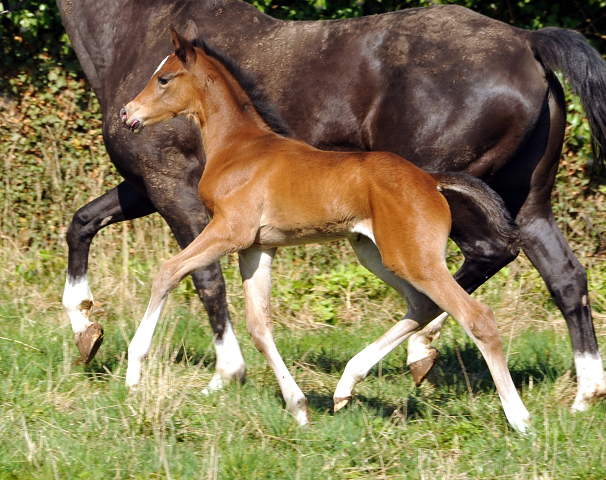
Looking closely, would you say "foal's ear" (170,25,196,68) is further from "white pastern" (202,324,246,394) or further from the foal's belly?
"white pastern" (202,324,246,394)

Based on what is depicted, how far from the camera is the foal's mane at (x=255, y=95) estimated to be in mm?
4043

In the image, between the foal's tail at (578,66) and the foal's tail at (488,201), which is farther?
the foal's tail at (578,66)

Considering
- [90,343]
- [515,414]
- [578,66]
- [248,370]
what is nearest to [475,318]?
[515,414]

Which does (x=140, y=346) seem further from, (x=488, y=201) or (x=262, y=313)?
(x=488, y=201)

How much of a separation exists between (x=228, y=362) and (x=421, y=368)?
3.61ft

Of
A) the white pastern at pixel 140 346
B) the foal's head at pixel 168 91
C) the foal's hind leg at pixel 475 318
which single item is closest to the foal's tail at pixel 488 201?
the foal's hind leg at pixel 475 318

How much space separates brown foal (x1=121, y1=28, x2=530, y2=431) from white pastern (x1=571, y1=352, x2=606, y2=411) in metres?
0.79

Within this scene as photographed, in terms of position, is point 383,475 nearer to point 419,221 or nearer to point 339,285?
point 419,221

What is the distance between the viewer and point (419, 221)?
336 centimetres

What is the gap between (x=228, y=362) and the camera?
4492mm

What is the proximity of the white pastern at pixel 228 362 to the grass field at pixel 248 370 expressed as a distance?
0.28ft

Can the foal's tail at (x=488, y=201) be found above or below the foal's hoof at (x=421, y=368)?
above

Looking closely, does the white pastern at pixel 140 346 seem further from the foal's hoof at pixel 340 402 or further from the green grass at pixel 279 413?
the foal's hoof at pixel 340 402

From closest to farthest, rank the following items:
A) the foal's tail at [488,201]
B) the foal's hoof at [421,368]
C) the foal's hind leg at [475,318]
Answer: the foal's hind leg at [475,318] → the foal's tail at [488,201] → the foal's hoof at [421,368]
